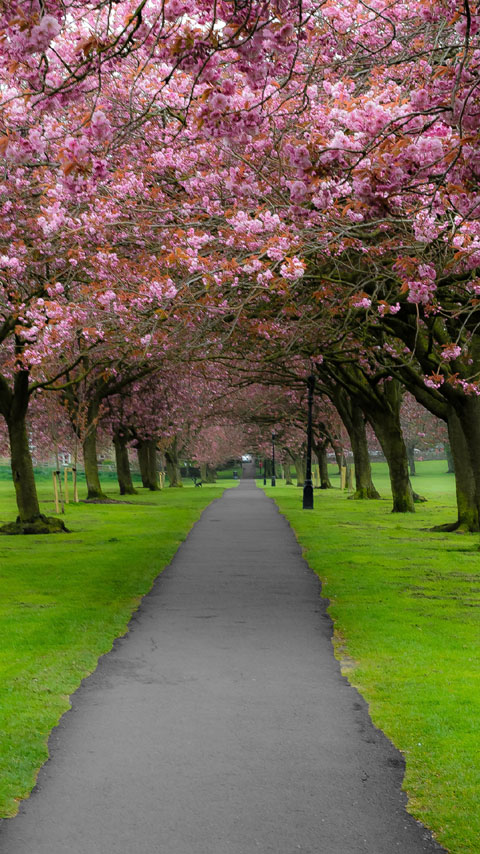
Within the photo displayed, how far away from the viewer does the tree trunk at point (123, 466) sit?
48719 millimetres

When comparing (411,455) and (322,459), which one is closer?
(322,459)

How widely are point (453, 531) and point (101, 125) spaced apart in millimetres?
19320

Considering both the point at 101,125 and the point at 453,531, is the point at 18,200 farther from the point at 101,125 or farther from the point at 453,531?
the point at 453,531

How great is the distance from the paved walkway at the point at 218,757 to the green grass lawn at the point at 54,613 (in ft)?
0.69

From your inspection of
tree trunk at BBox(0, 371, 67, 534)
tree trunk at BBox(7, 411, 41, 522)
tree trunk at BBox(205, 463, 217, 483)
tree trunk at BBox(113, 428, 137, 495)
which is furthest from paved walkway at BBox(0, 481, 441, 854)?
tree trunk at BBox(205, 463, 217, 483)

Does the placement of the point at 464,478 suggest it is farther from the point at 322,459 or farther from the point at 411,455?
the point at 411,455

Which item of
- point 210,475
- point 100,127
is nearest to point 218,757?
point 100,127

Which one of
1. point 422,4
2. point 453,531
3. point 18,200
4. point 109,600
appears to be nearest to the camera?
point 422,4

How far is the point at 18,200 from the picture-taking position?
14.0m

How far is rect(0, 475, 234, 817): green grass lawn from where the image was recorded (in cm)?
628

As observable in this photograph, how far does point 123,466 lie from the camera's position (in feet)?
165

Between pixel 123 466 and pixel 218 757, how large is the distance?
1777 inches

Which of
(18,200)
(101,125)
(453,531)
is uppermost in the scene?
(18,200)

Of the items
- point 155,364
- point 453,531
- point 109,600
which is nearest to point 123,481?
point 155,364
